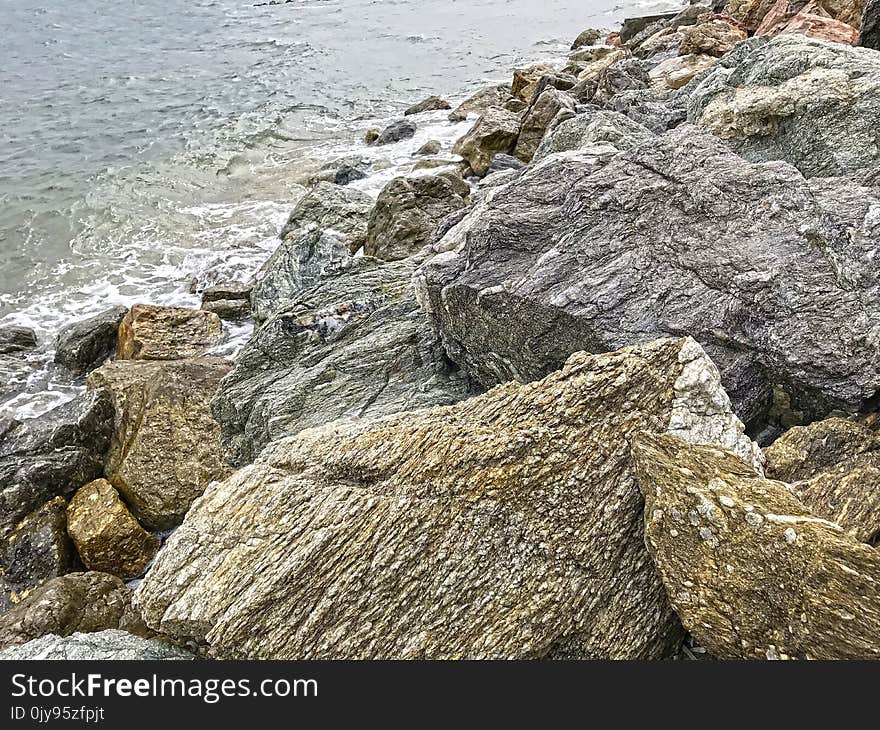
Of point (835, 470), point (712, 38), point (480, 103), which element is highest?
point (712, 38)

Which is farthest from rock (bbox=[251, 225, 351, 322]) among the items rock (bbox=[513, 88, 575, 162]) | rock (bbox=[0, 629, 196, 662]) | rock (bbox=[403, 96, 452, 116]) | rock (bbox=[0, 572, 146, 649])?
rock (bbox=[403, 96, 452, 116])

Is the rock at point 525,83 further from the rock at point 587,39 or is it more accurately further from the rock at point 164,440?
the rock at point 164,440

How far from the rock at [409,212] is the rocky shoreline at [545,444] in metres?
3.83

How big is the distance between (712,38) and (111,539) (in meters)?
29.5

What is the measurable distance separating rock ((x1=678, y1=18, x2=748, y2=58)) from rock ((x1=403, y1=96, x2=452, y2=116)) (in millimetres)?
12389

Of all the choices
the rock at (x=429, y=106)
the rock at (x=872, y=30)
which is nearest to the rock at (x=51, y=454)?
the rock at (x=872, y=30)

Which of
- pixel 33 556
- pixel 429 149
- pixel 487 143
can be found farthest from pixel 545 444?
pixel 429 149

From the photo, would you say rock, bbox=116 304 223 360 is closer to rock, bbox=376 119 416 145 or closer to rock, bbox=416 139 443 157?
rock, bbox=416 139 443 157

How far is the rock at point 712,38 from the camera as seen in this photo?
2702 centimetres

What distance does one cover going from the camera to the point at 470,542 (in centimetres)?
605

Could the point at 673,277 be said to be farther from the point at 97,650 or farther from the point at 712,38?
the point at 712,38

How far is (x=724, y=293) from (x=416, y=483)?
4.35 meters

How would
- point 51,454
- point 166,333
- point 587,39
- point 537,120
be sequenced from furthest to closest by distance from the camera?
point 587,39
point 537,120
point 166,333
point 51,454

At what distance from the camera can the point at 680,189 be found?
884 centimetres
